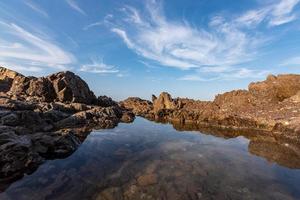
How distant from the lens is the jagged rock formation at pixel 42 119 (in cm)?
1861

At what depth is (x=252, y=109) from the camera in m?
54.9

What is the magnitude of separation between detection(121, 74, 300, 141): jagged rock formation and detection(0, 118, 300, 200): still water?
14000 millimetres

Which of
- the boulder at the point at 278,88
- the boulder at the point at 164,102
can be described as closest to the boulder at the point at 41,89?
the boulder at the point at 164,102

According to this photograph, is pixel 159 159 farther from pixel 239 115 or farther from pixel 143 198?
pixel 239 115

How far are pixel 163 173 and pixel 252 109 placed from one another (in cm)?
4322

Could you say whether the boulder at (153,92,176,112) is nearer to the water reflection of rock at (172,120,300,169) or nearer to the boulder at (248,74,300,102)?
the boulder at (248,74,300,102)

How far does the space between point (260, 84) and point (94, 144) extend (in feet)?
171

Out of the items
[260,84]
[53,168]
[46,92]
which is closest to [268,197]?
[53,168]

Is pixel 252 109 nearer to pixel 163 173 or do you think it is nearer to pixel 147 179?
pixel 163 173

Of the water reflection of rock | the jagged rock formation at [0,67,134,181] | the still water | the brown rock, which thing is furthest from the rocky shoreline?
the brown rock

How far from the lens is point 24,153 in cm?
1888

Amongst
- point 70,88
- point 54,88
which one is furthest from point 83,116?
point 54,88

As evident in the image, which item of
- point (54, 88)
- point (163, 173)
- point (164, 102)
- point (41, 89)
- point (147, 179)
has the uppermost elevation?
point (164, 102)

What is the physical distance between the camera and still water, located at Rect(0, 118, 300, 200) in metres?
14.9
